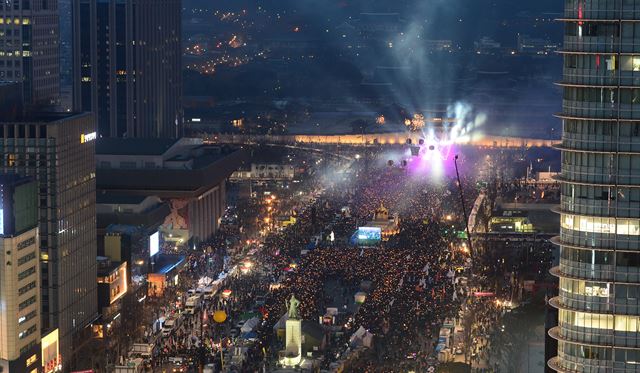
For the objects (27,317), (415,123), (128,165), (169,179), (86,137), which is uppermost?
(86,137)

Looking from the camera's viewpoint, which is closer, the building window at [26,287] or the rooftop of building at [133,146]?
the building window at [26,287]

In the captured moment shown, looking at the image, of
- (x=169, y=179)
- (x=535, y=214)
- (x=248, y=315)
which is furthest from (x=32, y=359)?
(x=535, y=214)

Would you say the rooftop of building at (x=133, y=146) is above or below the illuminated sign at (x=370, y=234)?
above

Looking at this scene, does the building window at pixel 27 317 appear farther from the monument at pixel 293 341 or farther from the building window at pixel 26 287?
the monument at pixel 293 341

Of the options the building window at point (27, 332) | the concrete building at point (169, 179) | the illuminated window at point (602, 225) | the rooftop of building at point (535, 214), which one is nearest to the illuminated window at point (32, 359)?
the building window at point (27, 332)

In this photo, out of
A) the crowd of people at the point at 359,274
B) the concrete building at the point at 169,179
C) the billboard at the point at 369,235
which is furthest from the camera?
the concrete building at the point at 169,179

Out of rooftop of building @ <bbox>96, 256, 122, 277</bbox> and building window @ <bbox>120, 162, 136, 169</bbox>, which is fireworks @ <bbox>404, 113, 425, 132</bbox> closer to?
building window @ <bbox>120, 162, 136, 169</bbox>

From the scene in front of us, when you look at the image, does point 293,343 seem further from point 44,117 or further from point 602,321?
point 602,321

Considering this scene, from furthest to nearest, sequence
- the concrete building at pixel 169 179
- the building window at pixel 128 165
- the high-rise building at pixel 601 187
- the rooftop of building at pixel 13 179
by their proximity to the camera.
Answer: the building window at pixel 128 165 < the concrete building at pixel 169 179 < the rooftop of building at pixel 13 179 < the high-rise building at pixel 601 187
